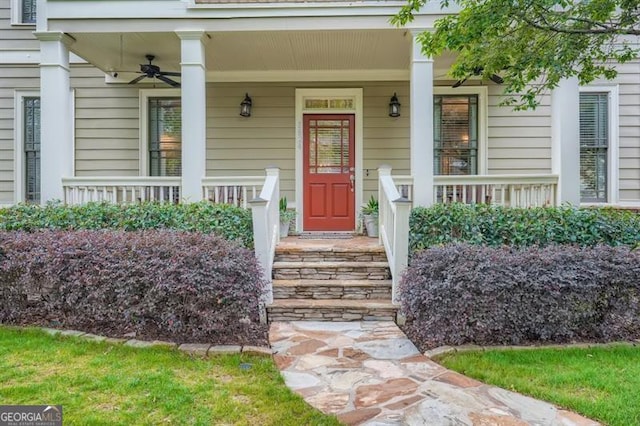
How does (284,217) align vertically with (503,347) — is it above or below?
above

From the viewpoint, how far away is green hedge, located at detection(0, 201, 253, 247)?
504 cm

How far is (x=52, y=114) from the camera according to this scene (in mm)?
5598

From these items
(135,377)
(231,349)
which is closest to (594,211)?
(231,349)

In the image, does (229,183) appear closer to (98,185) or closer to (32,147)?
(98,185)

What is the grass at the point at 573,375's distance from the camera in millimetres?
2486

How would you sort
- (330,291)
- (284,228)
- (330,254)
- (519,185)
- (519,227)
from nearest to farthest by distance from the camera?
(330,291) → (519,227) → (330,254) → (519,185) → (284,228)

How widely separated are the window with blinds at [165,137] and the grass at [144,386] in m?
4.35

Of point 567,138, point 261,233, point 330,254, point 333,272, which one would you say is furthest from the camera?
point 567,138

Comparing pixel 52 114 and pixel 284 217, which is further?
pixel 284 217

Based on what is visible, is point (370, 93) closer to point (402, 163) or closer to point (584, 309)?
point (402, 163)

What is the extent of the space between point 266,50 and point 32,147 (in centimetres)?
458

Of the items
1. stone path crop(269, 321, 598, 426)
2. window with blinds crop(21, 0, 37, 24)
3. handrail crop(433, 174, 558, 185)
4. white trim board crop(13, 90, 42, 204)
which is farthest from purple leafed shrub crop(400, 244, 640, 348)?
window with blinds crop(21, 0, 37, 24)

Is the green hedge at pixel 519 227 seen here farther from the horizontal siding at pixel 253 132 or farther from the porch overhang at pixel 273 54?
the horizontal siding at pixel 253 132

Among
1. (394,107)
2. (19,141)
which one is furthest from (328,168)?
(19,141)
